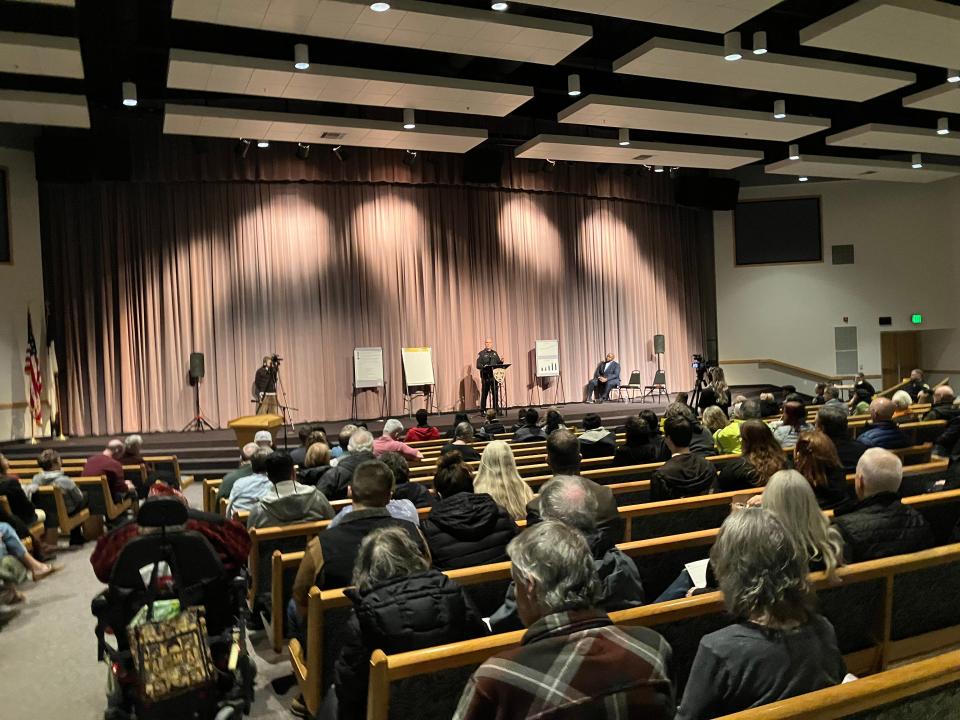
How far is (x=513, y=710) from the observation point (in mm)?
1366

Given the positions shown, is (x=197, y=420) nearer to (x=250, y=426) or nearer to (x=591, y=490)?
(x=250, y=426)

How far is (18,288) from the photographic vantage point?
11320mm

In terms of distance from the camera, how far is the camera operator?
11930mm

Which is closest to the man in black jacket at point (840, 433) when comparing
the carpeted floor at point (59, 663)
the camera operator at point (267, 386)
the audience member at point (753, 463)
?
the audience member at point (753, 463)

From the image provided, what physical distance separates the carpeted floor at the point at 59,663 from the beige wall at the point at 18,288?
6.76m

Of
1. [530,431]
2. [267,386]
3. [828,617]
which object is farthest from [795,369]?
[828,617]

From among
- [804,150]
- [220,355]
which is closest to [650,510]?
[220,355]

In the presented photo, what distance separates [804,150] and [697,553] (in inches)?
564

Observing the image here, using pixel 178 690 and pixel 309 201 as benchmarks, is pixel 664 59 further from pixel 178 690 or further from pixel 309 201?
pixel 178 690

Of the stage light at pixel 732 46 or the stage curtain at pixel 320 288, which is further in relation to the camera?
the stage curtain at pixel 320 288

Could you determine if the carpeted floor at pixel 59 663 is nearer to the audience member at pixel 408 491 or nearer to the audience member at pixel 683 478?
the audience member at pixel 408 491

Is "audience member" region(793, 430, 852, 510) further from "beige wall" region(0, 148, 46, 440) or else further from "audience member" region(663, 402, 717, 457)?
"beige wall" region(0, 148, 46, 440)

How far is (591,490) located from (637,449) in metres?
2.92

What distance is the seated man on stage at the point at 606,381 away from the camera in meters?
15.3
